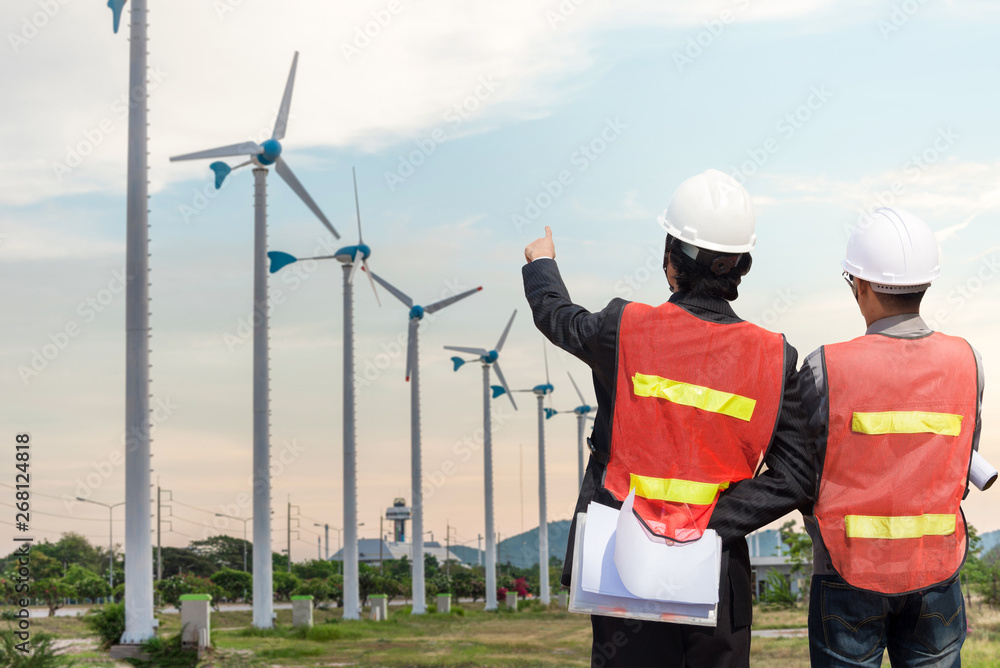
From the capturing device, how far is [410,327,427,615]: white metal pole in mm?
50156

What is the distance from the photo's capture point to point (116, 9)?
2312 cm

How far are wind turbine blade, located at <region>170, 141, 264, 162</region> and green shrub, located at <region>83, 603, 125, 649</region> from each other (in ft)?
55.1

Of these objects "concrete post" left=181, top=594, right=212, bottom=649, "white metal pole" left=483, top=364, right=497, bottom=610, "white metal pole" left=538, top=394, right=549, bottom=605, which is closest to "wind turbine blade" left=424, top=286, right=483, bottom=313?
"white metal pole" left=483, top=364, right=497, bottom=610

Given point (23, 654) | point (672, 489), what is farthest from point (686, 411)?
point (23, 654)

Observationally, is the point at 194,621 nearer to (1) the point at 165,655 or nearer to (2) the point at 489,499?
(1) the point at 165,655

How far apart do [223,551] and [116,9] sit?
8958 cm

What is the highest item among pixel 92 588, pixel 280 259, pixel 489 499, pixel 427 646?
pixel 280 259

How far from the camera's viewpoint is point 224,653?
19.8 m

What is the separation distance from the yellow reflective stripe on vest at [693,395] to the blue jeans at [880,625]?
95 cm

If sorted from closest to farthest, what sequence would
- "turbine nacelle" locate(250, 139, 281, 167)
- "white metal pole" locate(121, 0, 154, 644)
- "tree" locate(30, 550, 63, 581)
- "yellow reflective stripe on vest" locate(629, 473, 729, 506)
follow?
"yellow reflective stripe on vest" locate(629, 473, 729, 506) < "white metal pole" locate(121, 0, 154, 644) < "turbine nacelle" locate(250, 139, 281, 167) < "tree" locate(30, 550, 63, 581)

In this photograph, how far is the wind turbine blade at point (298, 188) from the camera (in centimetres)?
3331

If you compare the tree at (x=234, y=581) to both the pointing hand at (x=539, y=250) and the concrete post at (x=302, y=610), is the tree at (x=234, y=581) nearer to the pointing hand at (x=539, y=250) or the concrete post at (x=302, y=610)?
the concrete post at (x=302, y=610)

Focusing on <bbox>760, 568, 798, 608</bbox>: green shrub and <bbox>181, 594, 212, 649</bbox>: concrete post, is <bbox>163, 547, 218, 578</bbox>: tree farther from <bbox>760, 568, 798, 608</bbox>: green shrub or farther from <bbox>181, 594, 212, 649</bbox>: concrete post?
<bbox>181, 594, 212, 649</bbox>: concrete post

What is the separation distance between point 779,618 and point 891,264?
34724 mm
